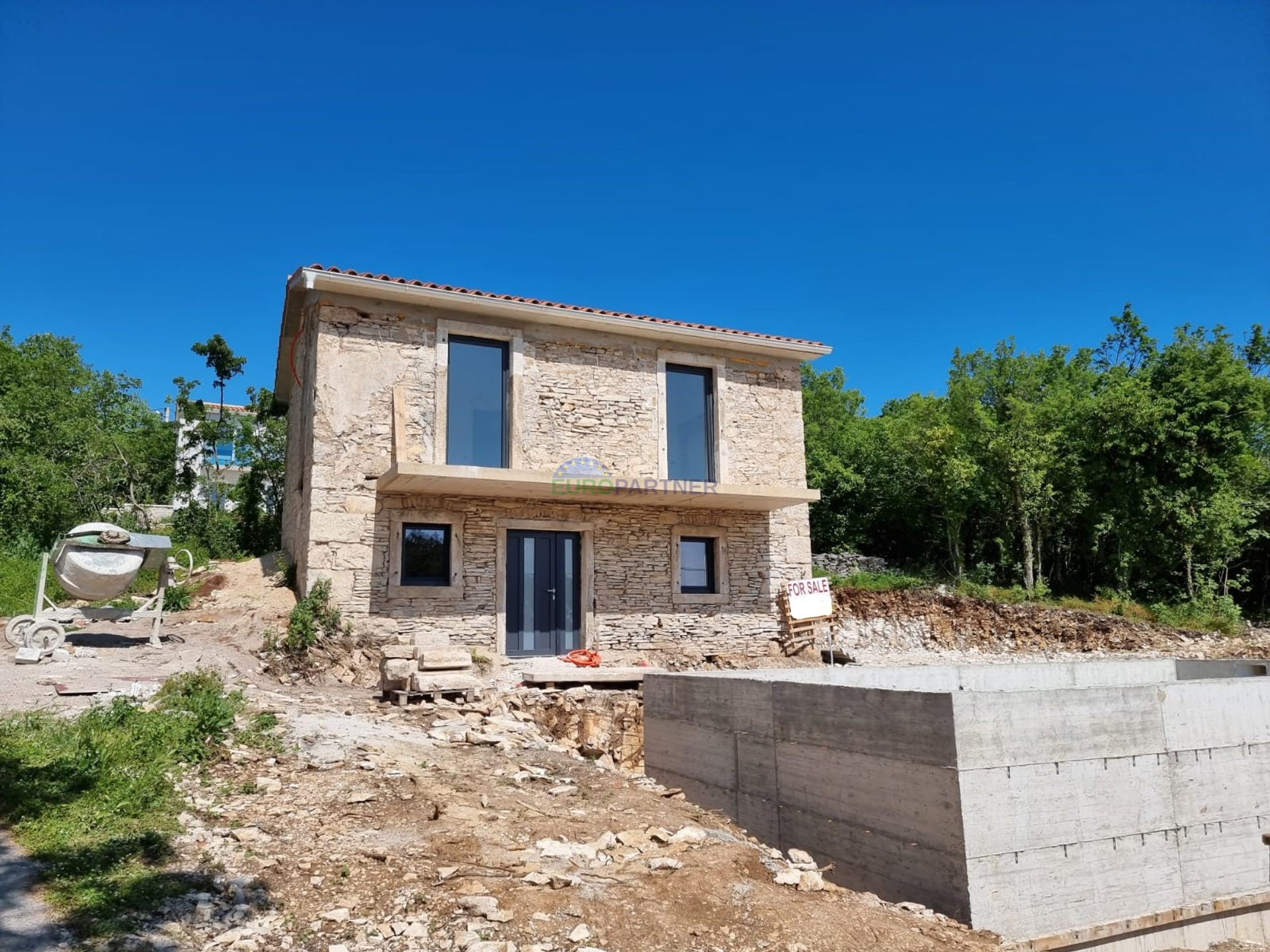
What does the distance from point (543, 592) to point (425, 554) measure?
82.2 inches

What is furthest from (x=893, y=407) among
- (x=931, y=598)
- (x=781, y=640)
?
(x=781, y=640)

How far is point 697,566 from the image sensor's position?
1535cm

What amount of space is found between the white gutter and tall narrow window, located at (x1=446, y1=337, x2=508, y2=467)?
0.69 metres

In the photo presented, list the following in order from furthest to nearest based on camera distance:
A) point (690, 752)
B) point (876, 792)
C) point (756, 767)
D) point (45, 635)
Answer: point (45, 635)
point (690, 752)
point (756, 767)
point (876, 792)

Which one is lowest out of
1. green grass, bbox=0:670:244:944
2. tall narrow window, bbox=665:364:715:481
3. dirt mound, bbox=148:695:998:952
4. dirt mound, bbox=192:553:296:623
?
dirt mound, bbox=148:695:998:952

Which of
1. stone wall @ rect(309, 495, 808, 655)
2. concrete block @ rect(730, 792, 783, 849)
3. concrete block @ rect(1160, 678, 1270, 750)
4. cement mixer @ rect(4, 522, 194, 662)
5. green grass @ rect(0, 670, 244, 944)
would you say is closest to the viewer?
green grass @ rect(0, 670, 244, 944)

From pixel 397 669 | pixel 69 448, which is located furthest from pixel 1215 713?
pixel 69 448

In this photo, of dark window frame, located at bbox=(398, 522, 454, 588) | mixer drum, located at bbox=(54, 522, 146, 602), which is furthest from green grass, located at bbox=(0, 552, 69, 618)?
dark window frame, located at bbox=(398, 522, 454, 588)

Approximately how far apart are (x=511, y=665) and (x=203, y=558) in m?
6.88

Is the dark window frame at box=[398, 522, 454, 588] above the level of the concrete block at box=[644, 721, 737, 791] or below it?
above

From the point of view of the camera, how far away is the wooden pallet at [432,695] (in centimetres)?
997

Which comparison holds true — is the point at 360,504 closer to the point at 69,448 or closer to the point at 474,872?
the point at 474,872

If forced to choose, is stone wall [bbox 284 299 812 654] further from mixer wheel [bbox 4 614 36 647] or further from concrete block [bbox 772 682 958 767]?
concrete block [bbox 772 682 958 767]

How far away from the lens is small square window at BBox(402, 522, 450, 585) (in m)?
13.1
